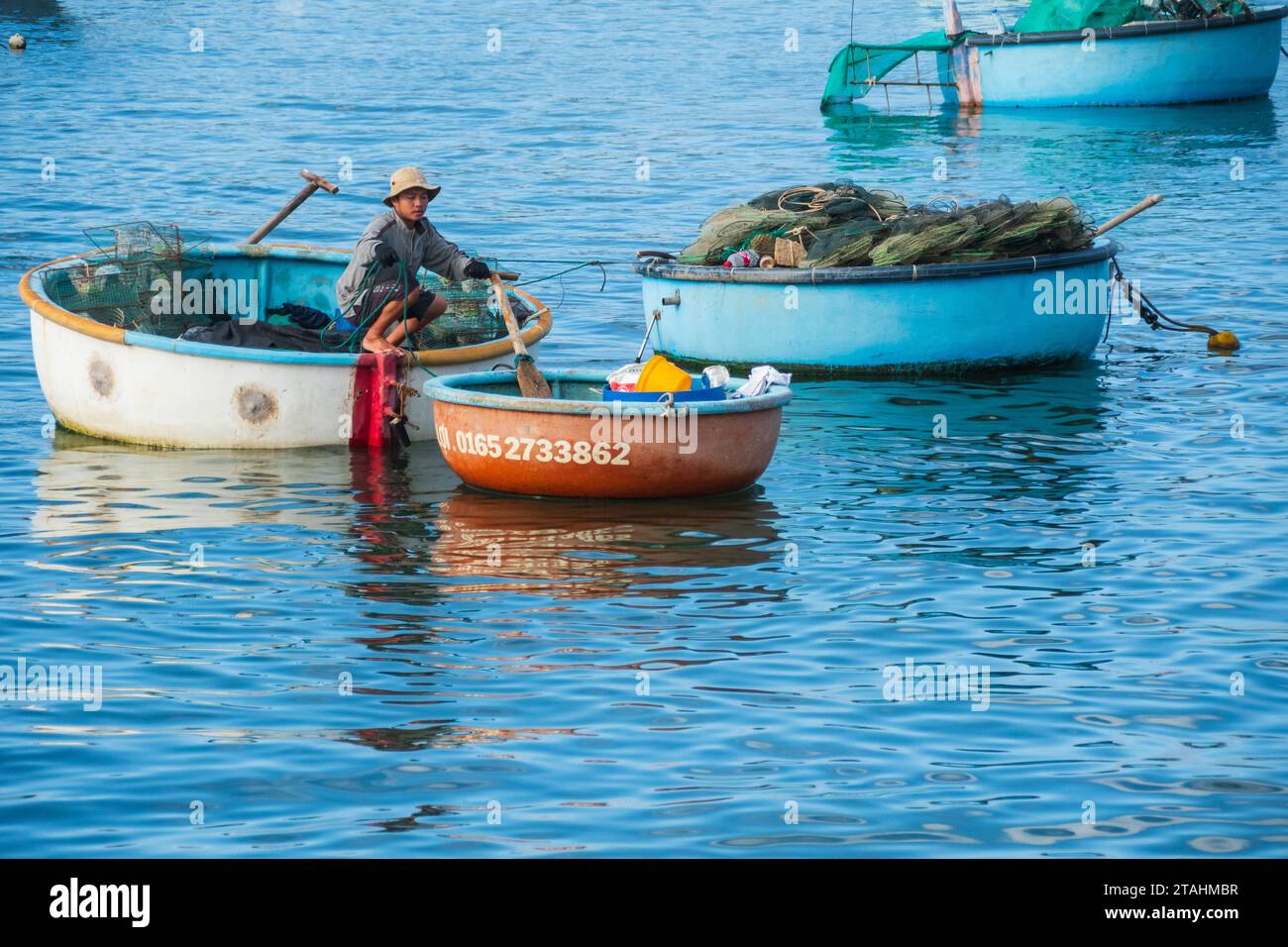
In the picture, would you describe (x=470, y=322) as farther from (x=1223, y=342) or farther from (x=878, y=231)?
(x=1223, y=342)

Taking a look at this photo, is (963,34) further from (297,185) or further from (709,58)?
(297,185)

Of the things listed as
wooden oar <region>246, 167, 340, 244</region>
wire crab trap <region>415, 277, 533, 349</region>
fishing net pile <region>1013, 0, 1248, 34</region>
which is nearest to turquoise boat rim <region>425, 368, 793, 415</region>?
wire crab trap <region>415, 277, 533, 349</region>

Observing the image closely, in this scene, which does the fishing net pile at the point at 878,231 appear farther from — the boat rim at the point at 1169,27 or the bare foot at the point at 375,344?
the boat rim at the point at 1169,27

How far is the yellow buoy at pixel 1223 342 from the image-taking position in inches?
611

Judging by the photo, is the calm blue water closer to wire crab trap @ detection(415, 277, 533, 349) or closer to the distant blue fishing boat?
wire crab trap @ detection(415, 277, 533, 349)

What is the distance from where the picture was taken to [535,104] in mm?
32312

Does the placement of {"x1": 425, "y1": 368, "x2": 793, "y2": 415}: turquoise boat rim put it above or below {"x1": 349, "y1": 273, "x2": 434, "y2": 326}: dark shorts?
below

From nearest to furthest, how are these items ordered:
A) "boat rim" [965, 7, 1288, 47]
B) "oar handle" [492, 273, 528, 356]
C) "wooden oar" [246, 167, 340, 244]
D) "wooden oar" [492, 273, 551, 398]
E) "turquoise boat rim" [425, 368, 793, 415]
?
"turquoise boat rim" [425, 368, 793, 415]
"wooden oar" [492, 273, 551, 398]
"oar handle" [492, 273, 528, 356]
"wooden oar" [246, 167, 340, 244]
"boat rim" [965, 7, 1288, 47]

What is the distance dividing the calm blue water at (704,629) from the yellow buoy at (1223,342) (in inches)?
4.7

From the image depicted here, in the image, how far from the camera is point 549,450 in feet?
36.4

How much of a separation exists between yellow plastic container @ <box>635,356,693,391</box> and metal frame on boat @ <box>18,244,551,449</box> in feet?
5.18

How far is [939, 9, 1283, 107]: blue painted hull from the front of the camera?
30.2 meters

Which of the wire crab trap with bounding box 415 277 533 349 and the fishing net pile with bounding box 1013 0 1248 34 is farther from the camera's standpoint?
the fishing net pile with bounding box 1013 0 1248 34

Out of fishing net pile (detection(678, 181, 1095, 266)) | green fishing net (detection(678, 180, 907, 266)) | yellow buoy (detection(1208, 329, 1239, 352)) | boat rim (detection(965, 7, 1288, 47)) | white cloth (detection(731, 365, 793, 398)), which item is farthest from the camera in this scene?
boat rim (detection(965, 7, 1288, 47))
